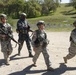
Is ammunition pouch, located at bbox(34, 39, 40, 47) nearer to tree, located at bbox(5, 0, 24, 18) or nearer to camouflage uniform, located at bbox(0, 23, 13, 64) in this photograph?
camouflage uniform, located at bbox(0, 23, 13, 64)

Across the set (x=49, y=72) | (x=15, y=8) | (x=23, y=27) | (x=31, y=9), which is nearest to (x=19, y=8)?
(x=15, y=8)

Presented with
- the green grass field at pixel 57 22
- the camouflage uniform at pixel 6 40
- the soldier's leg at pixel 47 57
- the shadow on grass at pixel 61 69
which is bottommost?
the green grass field at pixel 57 22

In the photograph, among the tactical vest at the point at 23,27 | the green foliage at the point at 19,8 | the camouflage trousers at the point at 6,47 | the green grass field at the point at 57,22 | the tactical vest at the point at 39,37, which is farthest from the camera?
the green foliage at the point at 19,8

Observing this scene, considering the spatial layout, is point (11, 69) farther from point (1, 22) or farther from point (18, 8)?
point (18, 8)

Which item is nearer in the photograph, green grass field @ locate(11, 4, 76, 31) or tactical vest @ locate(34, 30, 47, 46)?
tactical vest @ locate(34, 30, 47, 46)

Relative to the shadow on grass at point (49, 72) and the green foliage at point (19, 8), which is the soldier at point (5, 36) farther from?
the green foliage at point (19, 8)

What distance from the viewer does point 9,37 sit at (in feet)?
29.8

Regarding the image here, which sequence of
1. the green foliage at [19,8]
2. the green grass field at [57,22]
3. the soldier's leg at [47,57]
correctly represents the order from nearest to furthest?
1. the soldier's leg at [47,57]
2. the green grass field at [57,22]
3. the green foliage at [19,8]

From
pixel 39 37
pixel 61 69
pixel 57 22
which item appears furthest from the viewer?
pixel 57 22

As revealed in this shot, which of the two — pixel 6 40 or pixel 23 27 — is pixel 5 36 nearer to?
pixel 6 40

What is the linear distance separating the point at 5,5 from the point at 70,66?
48.1m

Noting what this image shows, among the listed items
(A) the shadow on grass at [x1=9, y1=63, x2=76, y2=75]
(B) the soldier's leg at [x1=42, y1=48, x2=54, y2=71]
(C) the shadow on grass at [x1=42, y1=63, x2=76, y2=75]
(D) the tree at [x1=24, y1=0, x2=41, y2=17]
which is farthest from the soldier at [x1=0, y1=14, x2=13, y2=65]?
(D) the tree at [x1=24, y1=0, x2=41, y2=17]

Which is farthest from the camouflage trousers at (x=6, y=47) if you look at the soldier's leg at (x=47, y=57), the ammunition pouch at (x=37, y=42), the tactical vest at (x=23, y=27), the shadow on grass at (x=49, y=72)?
the soldier's leg at (x=47, y=57)

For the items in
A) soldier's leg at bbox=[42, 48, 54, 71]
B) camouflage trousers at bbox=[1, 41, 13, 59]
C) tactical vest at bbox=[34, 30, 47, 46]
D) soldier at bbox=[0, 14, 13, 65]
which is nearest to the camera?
tactical vest at bbox=[34, 30, 47, 46]
